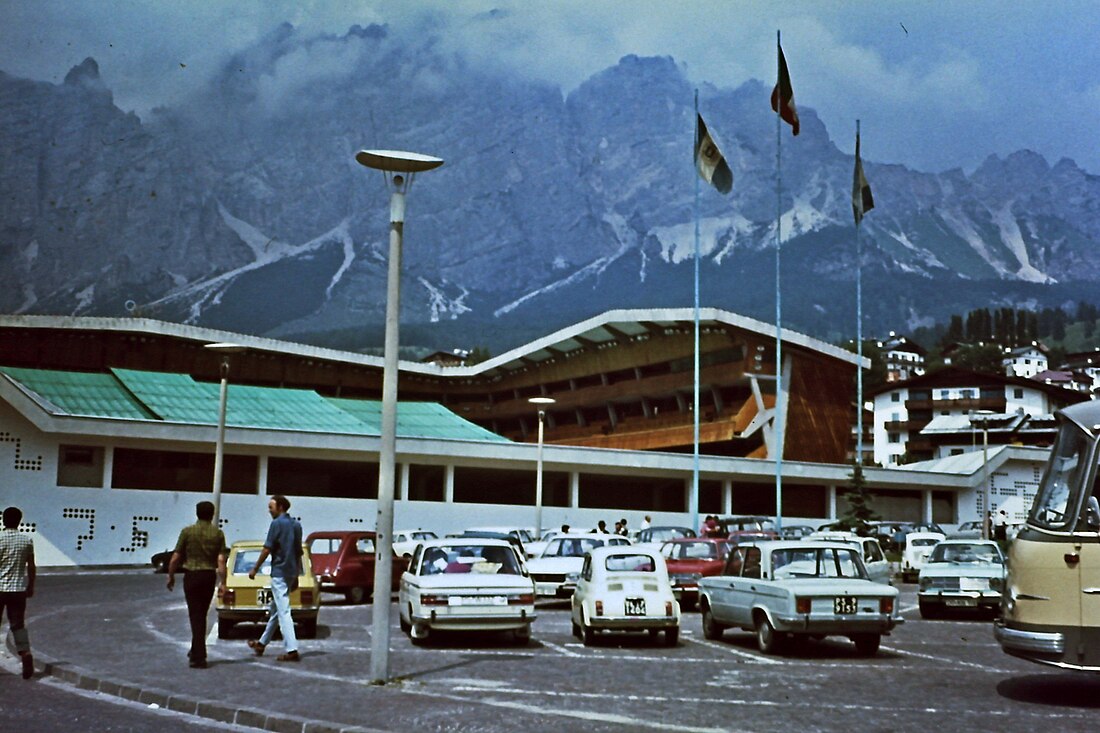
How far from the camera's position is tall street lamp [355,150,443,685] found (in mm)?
12391

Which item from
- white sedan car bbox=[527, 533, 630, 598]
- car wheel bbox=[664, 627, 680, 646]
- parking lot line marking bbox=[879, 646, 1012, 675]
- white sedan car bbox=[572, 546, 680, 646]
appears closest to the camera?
parking lot line marking bbox=[879, 646, 1012, 675]

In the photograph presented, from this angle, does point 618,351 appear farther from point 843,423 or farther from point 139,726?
point 139,726

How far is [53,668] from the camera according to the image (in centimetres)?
1291

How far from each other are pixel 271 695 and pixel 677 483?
184ft

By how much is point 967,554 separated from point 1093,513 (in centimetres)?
1356

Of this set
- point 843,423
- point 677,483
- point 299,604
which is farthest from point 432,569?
point 843,423

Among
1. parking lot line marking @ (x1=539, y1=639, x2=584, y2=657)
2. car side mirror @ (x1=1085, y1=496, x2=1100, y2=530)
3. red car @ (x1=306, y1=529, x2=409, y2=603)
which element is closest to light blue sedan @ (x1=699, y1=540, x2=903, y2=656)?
parking lot line marking @ (x1=539, y1=639, x2=584, y2=657)

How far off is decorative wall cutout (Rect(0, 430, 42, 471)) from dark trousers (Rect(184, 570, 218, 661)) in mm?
33662

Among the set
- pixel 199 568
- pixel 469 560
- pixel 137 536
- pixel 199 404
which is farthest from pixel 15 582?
pixel 199 404

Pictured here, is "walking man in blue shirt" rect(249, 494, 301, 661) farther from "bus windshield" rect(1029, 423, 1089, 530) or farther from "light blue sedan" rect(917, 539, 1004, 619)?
"light blue sedan" rect(917, 539, 1004, 619)

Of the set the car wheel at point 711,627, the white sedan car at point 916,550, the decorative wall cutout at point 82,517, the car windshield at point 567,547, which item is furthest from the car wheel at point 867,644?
the decorative wall cutout at point 82,517

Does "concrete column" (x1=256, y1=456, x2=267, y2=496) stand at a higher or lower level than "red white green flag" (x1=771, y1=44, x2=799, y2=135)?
lower

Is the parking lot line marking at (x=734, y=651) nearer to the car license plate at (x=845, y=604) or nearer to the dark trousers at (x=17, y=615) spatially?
the car license plate at (x=845, y=604)

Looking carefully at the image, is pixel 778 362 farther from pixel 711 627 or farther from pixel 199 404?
pixel 711 627
